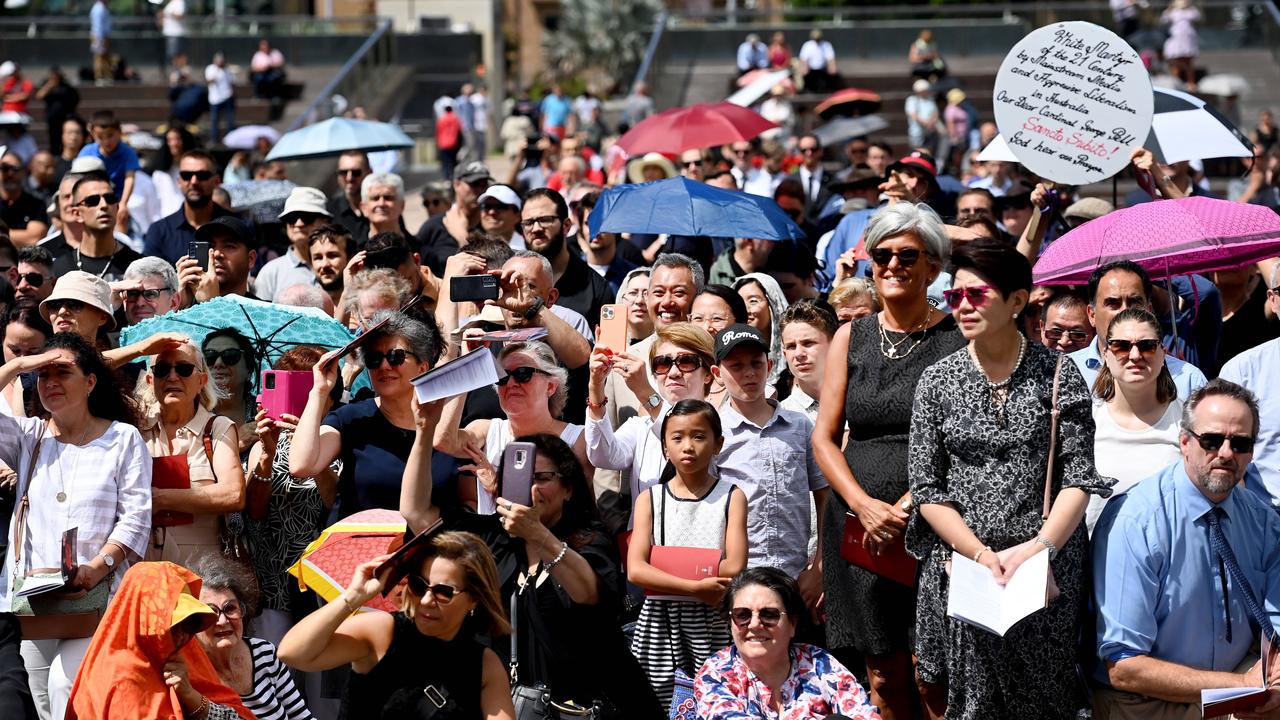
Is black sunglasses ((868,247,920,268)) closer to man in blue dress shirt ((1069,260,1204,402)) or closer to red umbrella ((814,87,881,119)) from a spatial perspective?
man in blue dress shirt ((1069,260,1204,402))

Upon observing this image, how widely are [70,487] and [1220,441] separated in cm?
420

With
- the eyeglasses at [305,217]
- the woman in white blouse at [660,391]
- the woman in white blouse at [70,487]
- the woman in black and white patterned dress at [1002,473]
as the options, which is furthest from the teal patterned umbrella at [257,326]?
the woman in black and white patterned dress at [1002,473]

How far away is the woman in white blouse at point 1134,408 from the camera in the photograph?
580 centimetres

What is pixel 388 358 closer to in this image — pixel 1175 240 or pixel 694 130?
pixel 1175 240

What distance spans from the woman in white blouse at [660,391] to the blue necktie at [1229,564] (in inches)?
81.4

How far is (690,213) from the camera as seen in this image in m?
8.84

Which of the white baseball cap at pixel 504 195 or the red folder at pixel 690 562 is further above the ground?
the white baseball cap at pixel 504 195

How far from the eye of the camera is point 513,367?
6387 millimetres

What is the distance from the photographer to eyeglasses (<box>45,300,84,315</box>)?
297 inches

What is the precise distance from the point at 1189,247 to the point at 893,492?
2.08 meters

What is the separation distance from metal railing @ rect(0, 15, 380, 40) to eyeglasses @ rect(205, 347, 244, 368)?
24205 millimetres

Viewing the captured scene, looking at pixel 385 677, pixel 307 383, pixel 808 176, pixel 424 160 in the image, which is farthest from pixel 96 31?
pixel 385 677

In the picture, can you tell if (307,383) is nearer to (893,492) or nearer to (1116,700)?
(893,492)

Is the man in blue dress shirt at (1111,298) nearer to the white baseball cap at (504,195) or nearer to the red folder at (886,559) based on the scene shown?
the red folder at (886,559)
